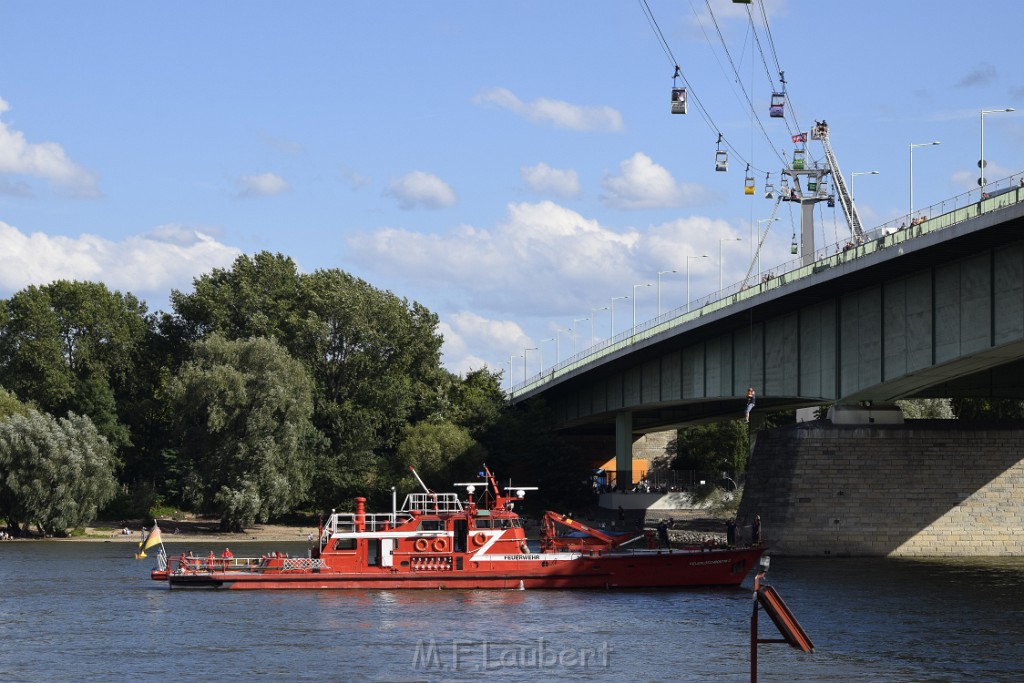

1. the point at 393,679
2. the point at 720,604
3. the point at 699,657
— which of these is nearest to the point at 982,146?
the point at 720,604

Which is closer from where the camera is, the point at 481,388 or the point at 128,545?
the point at 128,545

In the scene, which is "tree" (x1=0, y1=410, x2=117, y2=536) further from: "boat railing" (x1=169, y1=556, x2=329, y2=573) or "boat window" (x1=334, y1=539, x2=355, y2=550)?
"boat window" (x1=334, y1=539, x2=355, y2=550)

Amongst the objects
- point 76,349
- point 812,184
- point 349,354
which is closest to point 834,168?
point 812,184

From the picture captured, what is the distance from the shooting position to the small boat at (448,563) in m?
57.8

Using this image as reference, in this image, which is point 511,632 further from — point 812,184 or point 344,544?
point 812,184

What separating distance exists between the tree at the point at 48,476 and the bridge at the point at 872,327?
36234 millimetres

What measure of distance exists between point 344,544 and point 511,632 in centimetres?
1351

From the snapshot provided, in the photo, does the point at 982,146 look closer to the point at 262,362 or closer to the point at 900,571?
the point at 900,571

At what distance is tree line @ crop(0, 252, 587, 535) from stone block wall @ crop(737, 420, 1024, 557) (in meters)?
37.8

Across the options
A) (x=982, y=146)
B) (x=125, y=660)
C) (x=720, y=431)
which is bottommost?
(x=125, y=660)

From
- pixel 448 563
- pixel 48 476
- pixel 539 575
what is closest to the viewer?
pixel 448 563

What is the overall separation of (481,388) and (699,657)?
82913 millimetres

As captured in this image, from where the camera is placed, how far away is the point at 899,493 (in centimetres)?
7281

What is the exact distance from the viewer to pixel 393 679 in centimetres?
3862
